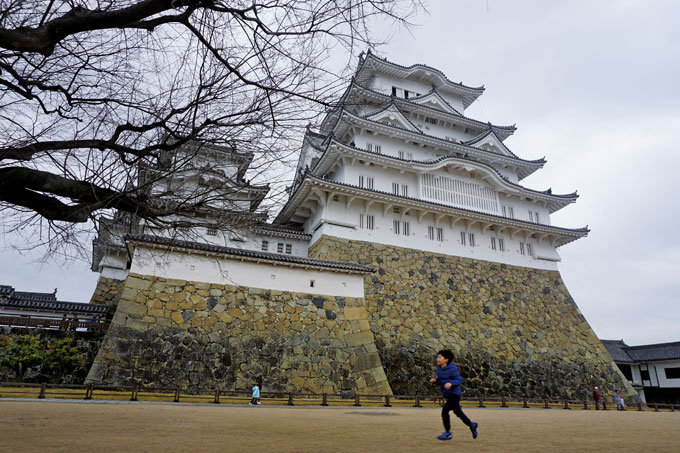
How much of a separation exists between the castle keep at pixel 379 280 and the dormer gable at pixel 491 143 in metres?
0.09

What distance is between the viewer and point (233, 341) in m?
12.2

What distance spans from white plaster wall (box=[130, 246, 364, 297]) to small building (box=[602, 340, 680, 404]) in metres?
25.4

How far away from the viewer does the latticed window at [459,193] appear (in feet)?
67.5

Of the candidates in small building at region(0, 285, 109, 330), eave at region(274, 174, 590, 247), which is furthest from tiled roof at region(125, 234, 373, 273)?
small building at region(0, 285, 109, 330)

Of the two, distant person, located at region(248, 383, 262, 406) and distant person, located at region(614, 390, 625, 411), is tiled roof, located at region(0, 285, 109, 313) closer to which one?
distant person, located at region(248, 383, 262, 406)

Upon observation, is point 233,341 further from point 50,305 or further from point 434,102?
point 434,102

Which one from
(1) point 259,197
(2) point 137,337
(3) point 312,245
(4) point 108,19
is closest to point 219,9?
(4) point 108,19

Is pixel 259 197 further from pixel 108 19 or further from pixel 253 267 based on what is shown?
pixel 253 267

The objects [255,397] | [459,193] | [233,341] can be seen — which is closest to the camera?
[255,397]

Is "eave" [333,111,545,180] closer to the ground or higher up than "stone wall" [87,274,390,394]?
higher up

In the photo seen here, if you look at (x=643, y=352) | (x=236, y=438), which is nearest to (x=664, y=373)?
(x=643, y=352)

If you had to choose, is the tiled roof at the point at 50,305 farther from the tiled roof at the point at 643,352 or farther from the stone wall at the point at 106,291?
the tiled roof at the point at 643,352

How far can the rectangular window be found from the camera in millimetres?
26141

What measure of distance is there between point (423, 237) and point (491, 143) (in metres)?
9.73
